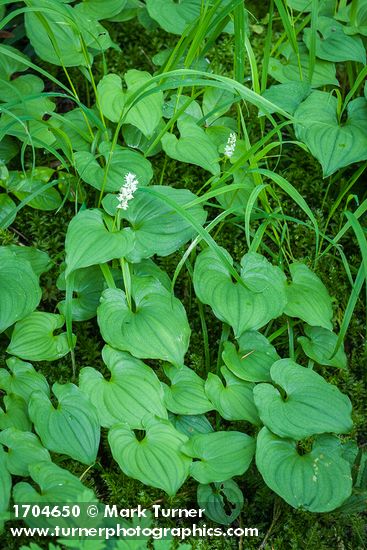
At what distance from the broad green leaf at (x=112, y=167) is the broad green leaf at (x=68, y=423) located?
2.59 ft

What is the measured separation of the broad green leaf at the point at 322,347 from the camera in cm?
253

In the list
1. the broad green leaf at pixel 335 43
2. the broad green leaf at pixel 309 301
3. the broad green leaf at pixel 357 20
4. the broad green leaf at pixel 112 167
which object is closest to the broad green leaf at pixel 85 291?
the broad green leaf at pixel 112 167

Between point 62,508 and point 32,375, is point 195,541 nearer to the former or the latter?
point 62,508

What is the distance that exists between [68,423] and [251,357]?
2.25ft

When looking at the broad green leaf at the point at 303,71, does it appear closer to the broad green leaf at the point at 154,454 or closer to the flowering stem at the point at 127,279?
the flowering stem at the point at 127,279

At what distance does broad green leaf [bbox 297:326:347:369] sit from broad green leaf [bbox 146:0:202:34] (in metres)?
1.41

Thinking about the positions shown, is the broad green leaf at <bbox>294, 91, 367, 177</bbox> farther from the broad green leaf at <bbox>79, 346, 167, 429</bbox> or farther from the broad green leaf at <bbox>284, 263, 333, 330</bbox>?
the broad green leaf at <bbox>79, 346, 167, 429</bbox>

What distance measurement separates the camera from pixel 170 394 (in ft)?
7.84

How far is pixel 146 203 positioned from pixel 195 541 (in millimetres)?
1183

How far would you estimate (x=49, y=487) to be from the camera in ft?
6.77

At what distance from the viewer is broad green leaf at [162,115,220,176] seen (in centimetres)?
271

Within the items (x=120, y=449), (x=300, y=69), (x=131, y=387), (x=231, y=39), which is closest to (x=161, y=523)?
(x=120, y=449)

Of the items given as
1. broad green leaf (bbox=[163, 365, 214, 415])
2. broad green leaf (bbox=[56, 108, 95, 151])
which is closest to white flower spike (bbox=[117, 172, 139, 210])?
broad green leaf (bbox=[56, 108, 95, 151])

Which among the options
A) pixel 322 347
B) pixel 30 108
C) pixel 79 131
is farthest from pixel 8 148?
pixel 322 347
